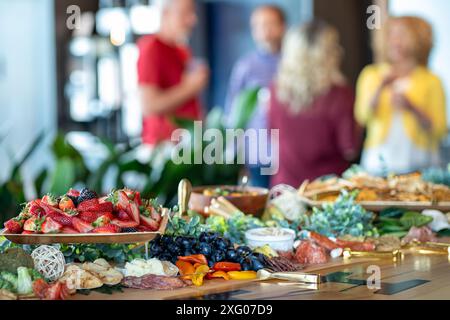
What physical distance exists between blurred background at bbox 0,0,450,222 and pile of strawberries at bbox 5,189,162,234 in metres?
5.79

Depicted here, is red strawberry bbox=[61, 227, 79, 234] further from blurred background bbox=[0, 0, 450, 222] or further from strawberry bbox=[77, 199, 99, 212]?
blurred background bbox=[0, 0, 450, 222]

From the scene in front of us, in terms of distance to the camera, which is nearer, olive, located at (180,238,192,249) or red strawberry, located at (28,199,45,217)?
red strawberry, located at (28,199,45,217)

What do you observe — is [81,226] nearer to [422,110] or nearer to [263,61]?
[422,110]

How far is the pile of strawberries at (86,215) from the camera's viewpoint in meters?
1.94

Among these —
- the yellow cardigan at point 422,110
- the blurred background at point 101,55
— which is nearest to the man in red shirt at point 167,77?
the yellow cardigan at point 422,110

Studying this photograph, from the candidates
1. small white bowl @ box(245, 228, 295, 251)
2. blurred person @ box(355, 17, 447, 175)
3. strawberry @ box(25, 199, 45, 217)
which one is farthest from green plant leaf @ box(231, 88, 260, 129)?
strawberry @ box(25, 199, 45, 217)

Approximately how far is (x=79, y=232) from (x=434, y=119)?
421cm

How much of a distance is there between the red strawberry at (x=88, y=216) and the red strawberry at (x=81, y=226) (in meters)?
0.01

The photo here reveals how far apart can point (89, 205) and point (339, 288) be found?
66 centimetres

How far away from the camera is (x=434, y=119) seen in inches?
223

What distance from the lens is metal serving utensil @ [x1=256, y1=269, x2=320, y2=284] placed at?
1954 millimetres

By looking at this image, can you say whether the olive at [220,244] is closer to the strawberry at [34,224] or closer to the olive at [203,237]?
the olive at [203,237]
